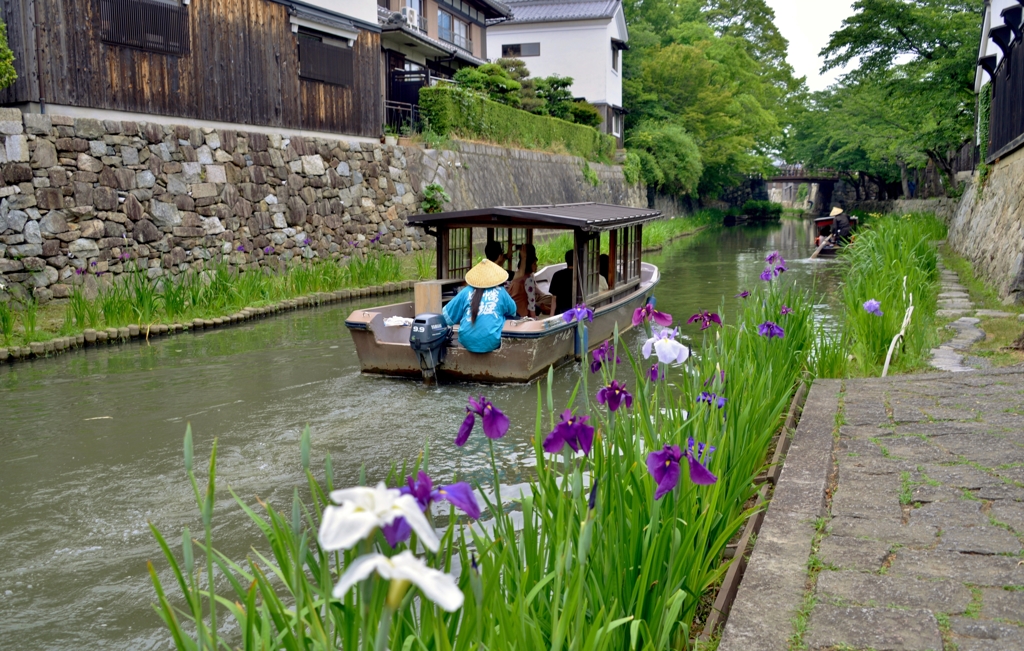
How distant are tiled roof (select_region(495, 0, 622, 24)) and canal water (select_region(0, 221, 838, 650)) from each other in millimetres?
31088

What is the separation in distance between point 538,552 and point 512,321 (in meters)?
6.52

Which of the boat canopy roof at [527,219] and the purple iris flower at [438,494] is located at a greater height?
the boat canopy roof at [527,219]

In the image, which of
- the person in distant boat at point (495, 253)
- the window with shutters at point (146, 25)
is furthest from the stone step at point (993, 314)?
the window with shutters at point (146, 25)

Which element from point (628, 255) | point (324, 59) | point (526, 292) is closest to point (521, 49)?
point (324, 59)

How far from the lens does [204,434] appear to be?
739 centimetres

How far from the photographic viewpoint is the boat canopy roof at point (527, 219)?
10117mm

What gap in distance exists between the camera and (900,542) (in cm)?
347

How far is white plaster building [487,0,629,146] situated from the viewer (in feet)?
131

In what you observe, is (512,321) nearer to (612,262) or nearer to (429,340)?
(429,340)

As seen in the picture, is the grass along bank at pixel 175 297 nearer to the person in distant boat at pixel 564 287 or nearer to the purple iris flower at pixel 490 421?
the person in distant boat at pixel 564 287

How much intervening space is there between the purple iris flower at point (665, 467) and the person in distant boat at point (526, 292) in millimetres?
8140

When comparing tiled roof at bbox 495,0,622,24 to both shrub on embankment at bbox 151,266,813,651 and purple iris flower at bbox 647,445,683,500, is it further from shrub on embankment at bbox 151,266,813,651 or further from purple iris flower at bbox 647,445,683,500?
purple iris flower at bbox 647,445,683,500

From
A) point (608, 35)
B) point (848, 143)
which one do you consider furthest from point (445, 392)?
point (848, 143)

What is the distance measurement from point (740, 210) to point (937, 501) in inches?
2389
